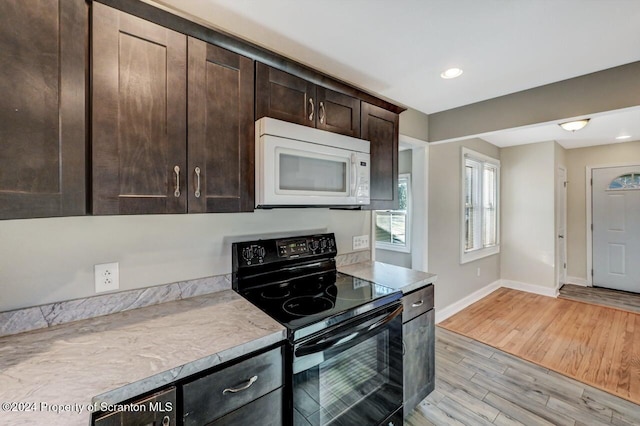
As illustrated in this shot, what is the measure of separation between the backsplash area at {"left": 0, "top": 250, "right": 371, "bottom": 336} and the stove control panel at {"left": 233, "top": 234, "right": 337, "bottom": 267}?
0.53 ft

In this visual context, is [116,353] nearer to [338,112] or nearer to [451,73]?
[338,112]

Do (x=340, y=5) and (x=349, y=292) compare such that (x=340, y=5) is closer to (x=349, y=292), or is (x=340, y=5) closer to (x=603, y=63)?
(x=349, y=292)

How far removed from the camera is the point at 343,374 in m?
1.42

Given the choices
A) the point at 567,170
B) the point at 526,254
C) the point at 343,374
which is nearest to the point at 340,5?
the point at 343,374

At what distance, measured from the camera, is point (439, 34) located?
160 cm

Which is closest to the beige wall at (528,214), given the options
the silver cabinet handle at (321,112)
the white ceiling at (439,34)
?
the white ceiling at (439,34)

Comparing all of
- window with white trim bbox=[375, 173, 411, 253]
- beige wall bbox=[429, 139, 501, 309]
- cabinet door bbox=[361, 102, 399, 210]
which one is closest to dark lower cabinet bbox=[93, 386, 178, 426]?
cabinet door bbox=[361, 102, 399, 210]

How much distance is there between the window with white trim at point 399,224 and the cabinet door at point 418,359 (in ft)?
6.42

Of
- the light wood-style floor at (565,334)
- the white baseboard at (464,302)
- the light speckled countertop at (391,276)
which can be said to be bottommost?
the light wood-style floor at (565,334)

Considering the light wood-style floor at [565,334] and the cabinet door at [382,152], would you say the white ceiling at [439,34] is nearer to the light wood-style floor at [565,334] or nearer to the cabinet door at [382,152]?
the cabinet door at [382,152]

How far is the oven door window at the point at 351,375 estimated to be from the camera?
1.22 metres

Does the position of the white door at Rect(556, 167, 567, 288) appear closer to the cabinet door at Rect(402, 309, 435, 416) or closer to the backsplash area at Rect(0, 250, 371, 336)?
the cabinet door at Rect(402, 309, 435, 416)

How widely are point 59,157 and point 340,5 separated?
138cm

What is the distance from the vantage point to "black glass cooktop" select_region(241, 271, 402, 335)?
1.31 m
